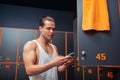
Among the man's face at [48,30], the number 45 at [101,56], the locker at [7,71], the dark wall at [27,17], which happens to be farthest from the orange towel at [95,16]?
the dark wall at [27,17]

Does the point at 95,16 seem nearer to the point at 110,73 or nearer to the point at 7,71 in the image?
the point at 110,73

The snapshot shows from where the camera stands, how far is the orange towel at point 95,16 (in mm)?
1193

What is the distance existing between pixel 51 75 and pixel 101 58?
0.50 meters

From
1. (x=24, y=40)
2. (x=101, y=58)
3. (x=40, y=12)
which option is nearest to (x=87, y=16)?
(x=101, y=58)

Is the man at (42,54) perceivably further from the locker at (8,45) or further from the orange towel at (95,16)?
the locker at (8,45)

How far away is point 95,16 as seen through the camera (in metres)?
1.22

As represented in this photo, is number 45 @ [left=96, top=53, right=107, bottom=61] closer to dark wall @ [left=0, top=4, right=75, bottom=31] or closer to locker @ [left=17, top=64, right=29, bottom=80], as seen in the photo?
locker @ [left=17, top=64, right=29, bottom=80]

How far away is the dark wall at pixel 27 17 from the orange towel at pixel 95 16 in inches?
90.3

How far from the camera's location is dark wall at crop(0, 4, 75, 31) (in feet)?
10.8

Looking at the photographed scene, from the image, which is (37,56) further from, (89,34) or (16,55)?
(16,55)

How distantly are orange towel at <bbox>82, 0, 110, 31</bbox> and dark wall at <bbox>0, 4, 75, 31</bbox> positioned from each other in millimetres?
2294

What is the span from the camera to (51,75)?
145cm

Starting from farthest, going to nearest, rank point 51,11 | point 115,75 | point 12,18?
point 51,11 < point 12,18 < point 115,75

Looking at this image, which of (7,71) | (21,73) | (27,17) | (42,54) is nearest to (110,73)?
(42,54)
